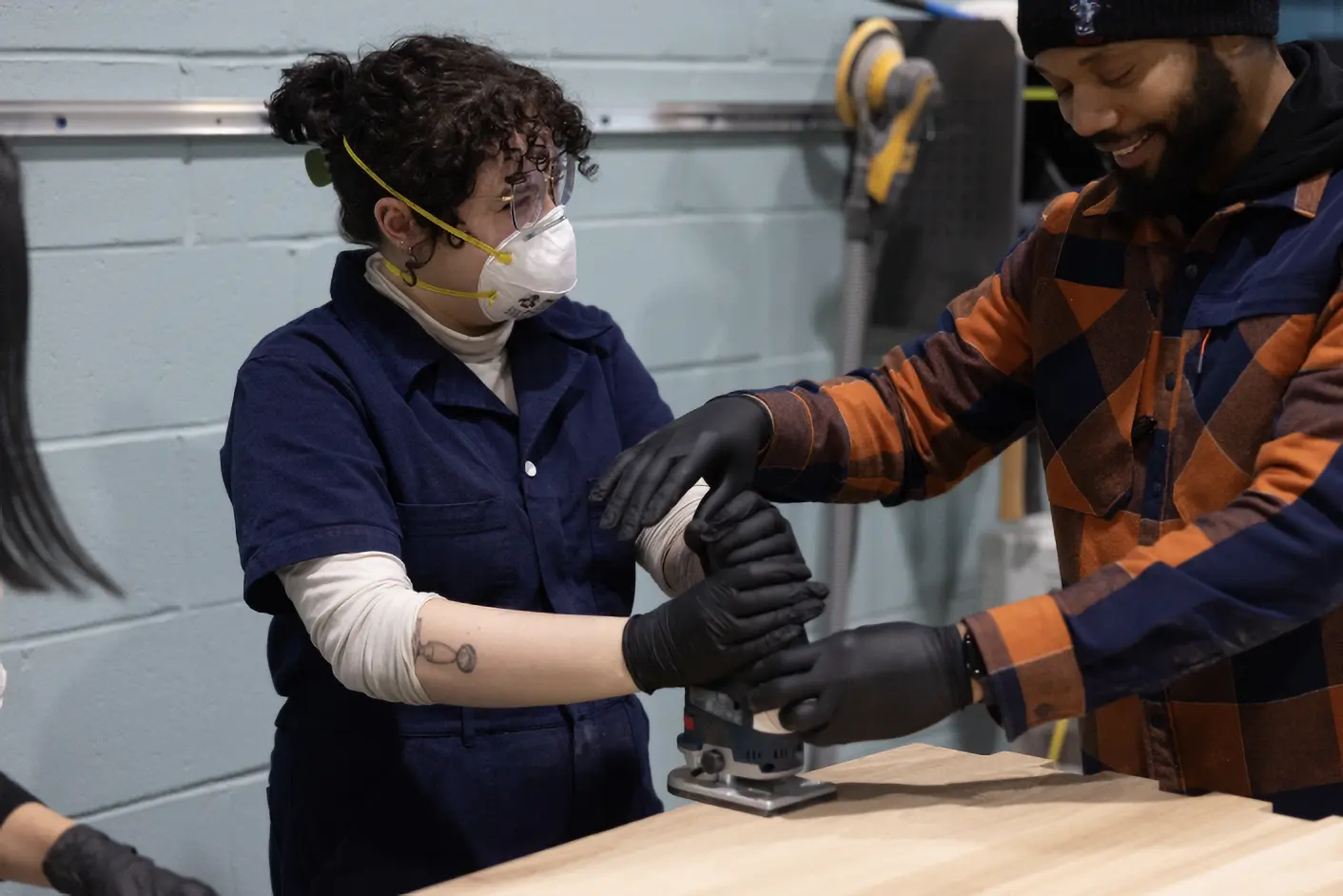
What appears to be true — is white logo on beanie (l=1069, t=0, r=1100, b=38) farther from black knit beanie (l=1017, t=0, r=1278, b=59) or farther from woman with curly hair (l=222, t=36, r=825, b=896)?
woman with curly hair (l=222, t=36, r=825, b=896)

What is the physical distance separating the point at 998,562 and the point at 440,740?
5.44ft

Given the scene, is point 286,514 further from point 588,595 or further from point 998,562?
point 998,562

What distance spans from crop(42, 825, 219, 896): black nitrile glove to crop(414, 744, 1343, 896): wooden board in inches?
11.6

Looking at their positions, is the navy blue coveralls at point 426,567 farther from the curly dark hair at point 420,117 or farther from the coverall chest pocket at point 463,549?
the curly dark hair at point 420,117

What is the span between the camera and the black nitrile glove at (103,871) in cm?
137

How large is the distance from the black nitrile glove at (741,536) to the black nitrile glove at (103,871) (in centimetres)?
53

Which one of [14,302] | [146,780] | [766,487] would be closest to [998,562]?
[766,487]

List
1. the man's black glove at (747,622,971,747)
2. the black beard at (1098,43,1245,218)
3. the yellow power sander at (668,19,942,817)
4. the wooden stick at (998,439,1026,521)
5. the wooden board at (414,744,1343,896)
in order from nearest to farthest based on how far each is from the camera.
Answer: the wooden board at (414,744,1343,896)
the man's black glove at (747,622,971,747)
the black beard at (1098,43,1245,218)
the yellow power sander at (668,19,942,817)
the wooden stick at (998,439,1026,521)

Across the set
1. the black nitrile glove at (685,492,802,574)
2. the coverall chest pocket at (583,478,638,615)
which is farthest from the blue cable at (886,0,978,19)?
the black nitrile glove at (685,492,802,574)

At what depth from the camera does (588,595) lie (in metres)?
1.63

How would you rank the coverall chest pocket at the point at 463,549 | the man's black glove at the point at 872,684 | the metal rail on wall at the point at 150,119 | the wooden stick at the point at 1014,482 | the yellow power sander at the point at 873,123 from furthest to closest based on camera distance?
1. the wooden stick at the point at 1014,482
2. the yellow power sander at the point at 873,123
3. the metal rail on wall at the point at 150,119
4. the coverall chest pocket at the point at 463,549
5. the man's black glove at the point at 872,684

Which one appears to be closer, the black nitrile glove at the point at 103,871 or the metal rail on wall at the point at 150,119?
the black nitrile glove at the point at 103,871

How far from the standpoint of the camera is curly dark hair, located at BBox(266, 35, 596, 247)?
156 cm

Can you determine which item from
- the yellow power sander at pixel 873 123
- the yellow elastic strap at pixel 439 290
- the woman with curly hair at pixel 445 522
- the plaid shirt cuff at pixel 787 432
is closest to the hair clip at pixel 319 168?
the woman with curly hair at pixel 445 522
